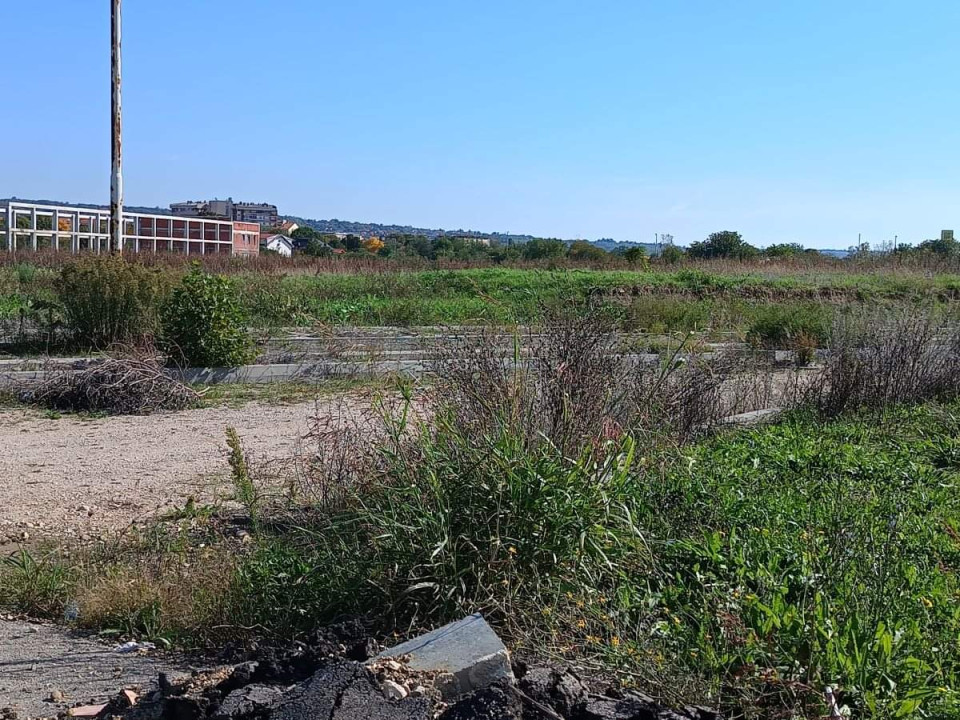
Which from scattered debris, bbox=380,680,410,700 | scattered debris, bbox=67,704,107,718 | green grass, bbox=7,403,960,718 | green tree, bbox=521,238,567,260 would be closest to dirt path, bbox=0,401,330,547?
green grass, bbox=7,403,960,718

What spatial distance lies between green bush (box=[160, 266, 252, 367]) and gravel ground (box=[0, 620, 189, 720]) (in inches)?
343

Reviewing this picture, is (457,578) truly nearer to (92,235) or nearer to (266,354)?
(266,354)

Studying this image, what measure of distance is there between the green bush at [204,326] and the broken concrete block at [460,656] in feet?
33.9

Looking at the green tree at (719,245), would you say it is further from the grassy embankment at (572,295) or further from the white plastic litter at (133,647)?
the white plastic litter at (133,647)

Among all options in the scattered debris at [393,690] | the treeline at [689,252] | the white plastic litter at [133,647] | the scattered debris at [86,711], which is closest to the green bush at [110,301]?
the white plastic litter at [133,647]

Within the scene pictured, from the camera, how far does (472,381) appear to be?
6098mm

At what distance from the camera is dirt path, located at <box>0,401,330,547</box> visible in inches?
292

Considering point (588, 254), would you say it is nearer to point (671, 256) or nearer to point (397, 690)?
point (671, 256)

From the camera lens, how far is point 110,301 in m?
15.0

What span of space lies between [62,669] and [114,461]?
4.73 meters

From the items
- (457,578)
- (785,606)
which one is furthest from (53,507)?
(785,606)

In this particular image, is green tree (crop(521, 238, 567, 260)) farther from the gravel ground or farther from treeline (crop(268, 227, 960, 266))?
the gravel ground

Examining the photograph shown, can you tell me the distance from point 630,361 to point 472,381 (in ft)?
6.58

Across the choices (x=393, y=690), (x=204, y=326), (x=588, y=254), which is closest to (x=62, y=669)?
(x=393, y=690)
